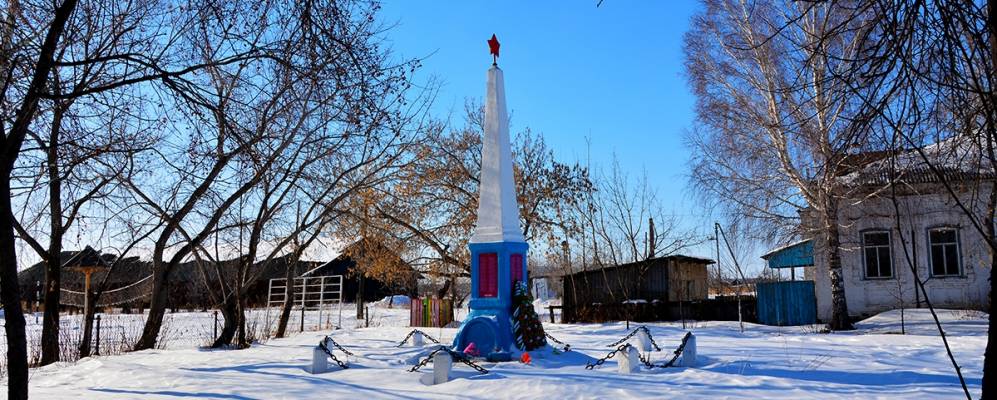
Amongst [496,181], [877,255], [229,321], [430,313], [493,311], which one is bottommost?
[430,313]

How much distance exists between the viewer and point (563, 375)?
8.90 m

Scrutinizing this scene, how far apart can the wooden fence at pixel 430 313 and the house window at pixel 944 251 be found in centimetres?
1389

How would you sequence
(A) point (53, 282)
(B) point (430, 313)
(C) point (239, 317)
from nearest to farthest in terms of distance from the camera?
(A) point (53, 282), (C) point (239, 317), (B) point (430, 313)

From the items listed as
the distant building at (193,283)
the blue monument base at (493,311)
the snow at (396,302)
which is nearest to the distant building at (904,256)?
the blue monument base at (493,311)

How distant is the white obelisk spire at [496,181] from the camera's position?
1208 cm

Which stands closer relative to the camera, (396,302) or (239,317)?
(239,317)

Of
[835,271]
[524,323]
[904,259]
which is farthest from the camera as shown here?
[904,259]

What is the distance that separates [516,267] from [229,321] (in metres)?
6.87

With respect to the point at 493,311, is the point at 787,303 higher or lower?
lower

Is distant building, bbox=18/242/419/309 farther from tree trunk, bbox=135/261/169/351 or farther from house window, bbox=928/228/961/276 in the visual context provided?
house window, bbox=928/228/961/276

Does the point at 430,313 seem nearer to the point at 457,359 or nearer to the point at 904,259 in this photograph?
the point at 457,359

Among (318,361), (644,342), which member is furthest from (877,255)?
(318,361)

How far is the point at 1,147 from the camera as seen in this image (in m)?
6.30

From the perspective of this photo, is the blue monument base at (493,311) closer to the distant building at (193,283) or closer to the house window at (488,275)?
the house window at (488,275)
